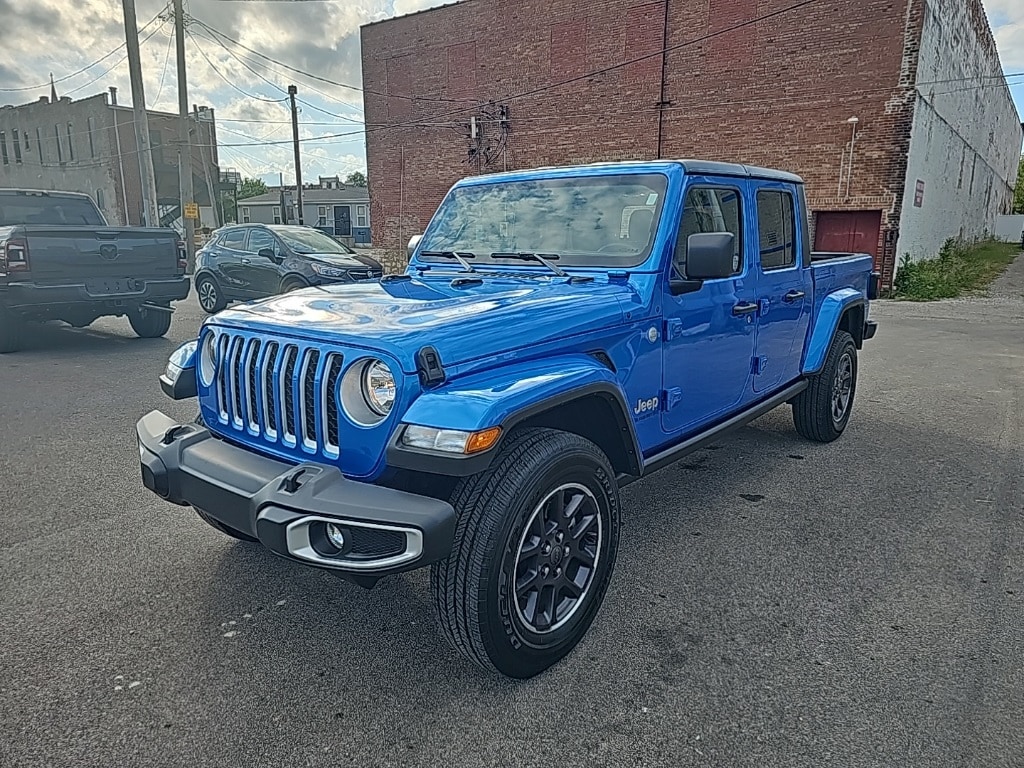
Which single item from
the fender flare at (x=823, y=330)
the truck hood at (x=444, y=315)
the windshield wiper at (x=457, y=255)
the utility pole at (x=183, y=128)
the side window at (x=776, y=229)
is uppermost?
the utility pole at (x=183, y=128)

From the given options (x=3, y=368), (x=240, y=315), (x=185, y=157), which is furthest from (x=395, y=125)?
(x=240, y=315)

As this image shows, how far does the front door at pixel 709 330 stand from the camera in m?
3.34

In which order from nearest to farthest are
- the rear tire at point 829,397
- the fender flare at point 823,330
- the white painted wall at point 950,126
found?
1. the fender flare at point 823,330
2. the rear tire at point 829,397
3. the white painted wall at point 950,126

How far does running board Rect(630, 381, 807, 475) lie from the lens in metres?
3.32

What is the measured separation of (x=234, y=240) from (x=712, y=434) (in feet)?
36.0

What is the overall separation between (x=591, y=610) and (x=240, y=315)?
1.84 metres

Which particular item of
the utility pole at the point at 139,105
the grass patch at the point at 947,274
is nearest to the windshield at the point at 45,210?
the utility pole at the point at 139,105

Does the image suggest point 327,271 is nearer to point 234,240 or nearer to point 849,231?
point 234,240

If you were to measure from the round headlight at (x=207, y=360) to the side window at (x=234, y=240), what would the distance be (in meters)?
9.99

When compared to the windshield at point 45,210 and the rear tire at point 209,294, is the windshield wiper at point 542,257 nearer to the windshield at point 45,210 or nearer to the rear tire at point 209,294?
the windshield at point 45,210

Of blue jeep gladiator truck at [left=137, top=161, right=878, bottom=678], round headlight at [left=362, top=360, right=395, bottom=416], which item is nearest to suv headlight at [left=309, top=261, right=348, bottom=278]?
blue jeep gladiator truck at [left=137, top=161, right=878, bottom=678]

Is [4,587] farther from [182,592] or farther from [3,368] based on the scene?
[3,368]

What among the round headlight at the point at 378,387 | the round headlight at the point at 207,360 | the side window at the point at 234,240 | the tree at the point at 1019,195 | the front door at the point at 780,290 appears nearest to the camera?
the round headlight at the point at 378,387

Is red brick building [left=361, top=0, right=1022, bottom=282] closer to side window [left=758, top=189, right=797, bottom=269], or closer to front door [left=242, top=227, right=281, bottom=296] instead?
front door [left=242, top=227, right=281, bottom=296]
